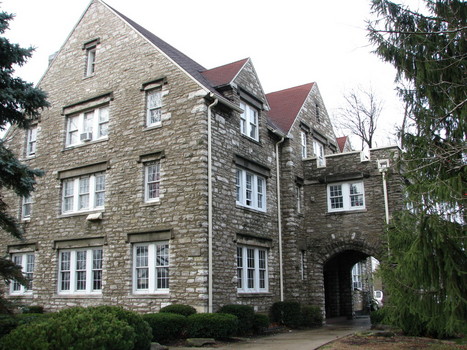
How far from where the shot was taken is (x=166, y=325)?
13992 millimetres

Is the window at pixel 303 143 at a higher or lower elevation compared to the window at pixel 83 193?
higher

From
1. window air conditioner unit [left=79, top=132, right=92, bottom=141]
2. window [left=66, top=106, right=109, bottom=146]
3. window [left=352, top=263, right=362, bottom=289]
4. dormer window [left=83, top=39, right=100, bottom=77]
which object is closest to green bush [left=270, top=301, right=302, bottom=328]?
window [left=66, top=106, right=109, bottom=146]

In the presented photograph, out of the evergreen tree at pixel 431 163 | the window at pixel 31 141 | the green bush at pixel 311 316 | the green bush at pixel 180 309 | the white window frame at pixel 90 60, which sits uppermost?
the white window frame at pixel 90 60

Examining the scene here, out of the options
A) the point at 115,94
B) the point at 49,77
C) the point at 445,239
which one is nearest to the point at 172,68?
the point at 115,94

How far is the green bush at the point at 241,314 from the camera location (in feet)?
52.7

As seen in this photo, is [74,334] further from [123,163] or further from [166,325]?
[123,163]

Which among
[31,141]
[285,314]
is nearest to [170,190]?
[285,314]

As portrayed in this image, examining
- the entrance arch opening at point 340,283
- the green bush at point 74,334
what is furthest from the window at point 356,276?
the green bush at point 74,334

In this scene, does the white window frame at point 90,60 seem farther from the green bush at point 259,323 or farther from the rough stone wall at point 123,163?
the green bush at point 259,323

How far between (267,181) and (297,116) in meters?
4.96

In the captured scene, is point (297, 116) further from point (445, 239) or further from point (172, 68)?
point (445, 239)

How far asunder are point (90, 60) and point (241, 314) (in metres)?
13.0

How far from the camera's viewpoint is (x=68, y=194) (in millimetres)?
20500

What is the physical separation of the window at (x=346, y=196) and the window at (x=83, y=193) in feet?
34.5
